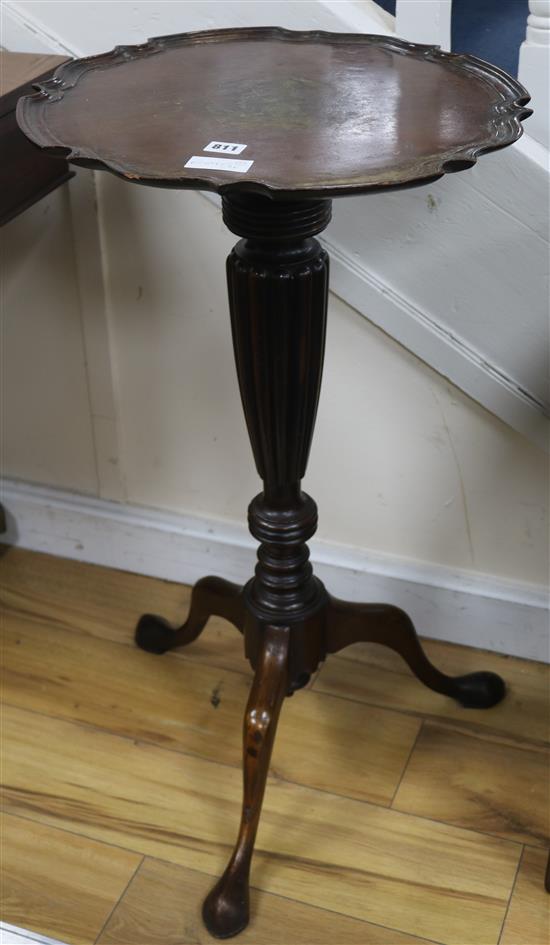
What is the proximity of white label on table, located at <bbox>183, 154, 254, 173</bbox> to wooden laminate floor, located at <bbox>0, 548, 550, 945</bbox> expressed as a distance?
0.92 m

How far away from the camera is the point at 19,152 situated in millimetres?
1416

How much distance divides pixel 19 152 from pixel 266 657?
748mm

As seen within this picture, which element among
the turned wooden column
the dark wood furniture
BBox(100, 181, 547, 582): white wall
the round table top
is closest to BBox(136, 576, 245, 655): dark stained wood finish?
the turned wooden column

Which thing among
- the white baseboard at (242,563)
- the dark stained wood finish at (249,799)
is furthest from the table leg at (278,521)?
the white baseboard at (242,563)

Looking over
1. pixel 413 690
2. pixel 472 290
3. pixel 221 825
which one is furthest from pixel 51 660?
pixel 472 290

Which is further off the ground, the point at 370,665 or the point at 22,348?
the point at 22,348

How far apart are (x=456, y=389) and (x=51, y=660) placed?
2.63 feet

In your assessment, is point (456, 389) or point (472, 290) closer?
point (472, 290)

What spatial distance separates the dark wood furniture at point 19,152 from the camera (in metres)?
1.38

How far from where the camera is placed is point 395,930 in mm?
1352

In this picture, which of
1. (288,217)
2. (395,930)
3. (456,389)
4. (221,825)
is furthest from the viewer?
(456,389)

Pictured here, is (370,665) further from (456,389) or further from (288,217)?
(288,217)

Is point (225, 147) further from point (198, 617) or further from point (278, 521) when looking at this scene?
point (198, 617)

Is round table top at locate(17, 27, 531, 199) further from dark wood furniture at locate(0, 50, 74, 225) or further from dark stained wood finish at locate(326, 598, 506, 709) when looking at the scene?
dark stained wood finish at locate(326, 598, 506, 709)
